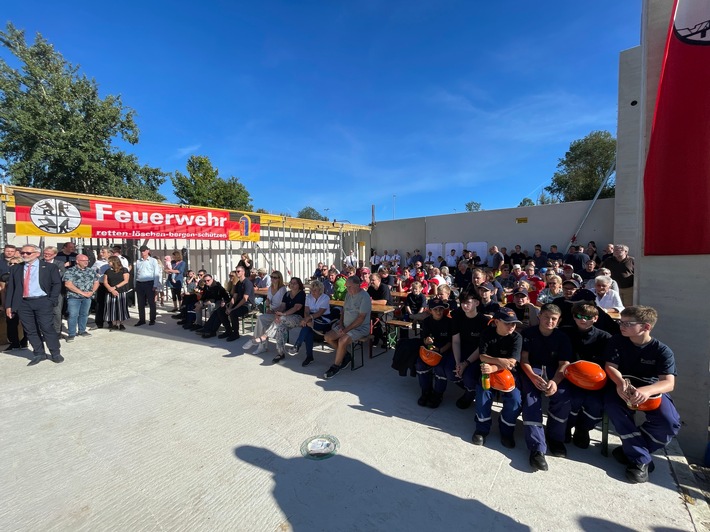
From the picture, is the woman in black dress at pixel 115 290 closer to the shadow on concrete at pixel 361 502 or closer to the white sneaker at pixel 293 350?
the white sneaker at pixel 293 350

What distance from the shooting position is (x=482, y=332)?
3369mm

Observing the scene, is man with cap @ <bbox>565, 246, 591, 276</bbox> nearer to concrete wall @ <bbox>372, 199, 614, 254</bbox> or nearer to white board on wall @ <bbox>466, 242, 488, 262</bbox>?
concrete wall @ <bbox>372, 199, 614, 254</bbox>

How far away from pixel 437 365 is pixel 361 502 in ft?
5.86

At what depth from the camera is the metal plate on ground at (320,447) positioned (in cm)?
268

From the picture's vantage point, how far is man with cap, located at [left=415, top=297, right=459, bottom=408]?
11.7 feet

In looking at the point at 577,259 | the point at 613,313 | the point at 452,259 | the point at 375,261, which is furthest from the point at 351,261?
the point at 613,313

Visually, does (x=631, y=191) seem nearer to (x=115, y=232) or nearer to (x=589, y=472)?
(x=589, y=472)

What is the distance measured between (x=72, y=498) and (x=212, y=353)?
10.3 ft

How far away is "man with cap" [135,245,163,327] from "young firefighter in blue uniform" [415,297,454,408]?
6.45 m

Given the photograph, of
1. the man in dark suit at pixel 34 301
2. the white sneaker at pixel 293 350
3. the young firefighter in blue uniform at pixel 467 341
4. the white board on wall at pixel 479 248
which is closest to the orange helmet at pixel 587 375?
the young firefighter in blue uniform at pixel 467 341

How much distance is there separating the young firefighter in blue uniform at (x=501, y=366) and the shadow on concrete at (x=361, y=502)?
0.86 metres

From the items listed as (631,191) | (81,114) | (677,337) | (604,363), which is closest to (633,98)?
(631,191)

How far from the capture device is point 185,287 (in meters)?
8.20

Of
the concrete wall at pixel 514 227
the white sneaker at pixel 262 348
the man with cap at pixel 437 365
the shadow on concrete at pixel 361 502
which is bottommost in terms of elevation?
the shadow on concrete at pixel 361 502
